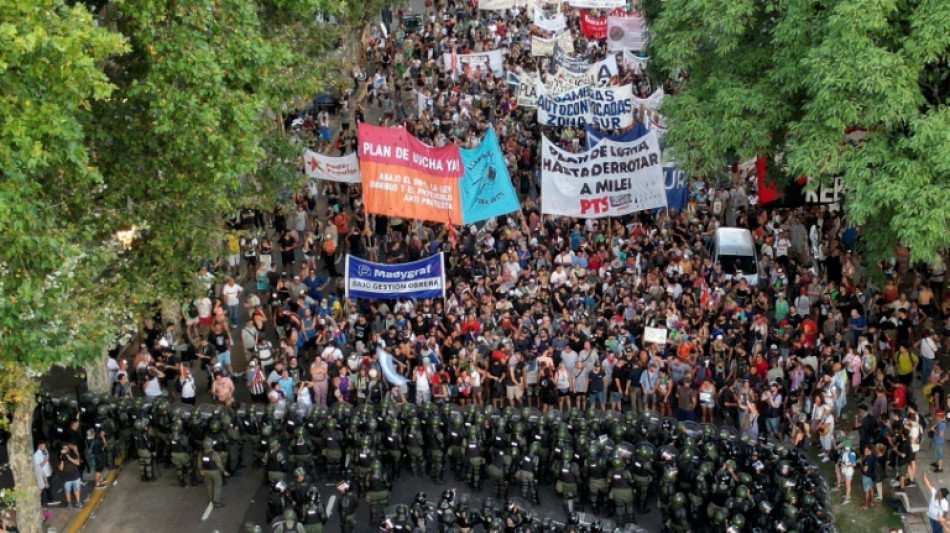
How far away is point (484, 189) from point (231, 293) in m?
5.77

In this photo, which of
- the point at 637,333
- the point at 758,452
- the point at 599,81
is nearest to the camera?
the point at 758,452

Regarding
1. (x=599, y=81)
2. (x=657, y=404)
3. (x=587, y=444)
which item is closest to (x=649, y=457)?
(x=587, y=444)

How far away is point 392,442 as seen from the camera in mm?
22344

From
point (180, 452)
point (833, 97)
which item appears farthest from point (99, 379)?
point (833, 97)

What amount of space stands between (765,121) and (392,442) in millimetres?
8709

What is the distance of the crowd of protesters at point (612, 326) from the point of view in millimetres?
23250

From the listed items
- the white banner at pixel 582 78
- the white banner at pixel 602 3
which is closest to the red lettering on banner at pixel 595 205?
the white banner at pixel 582 78

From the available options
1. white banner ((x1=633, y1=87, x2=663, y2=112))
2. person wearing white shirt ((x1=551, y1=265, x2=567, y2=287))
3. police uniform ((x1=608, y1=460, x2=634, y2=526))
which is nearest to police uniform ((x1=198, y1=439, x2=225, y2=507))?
police uniform ((x1=608, y1=460, x2=634, y2=526))

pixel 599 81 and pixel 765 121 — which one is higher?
pixel 599 81

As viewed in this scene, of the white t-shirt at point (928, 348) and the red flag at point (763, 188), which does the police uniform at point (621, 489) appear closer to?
the white t-shirt at point (928, 348)

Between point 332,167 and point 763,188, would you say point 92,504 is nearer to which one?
point 332,167

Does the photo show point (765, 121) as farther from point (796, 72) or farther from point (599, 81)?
point (599, 81)

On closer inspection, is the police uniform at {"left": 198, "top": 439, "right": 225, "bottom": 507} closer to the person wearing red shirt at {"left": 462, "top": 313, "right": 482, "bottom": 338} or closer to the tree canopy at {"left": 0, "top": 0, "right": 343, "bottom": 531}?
the tree canopy at {"left": 0, "top": 0, "right": 343, "bottom": 531}

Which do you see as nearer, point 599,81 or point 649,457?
point 649,457
